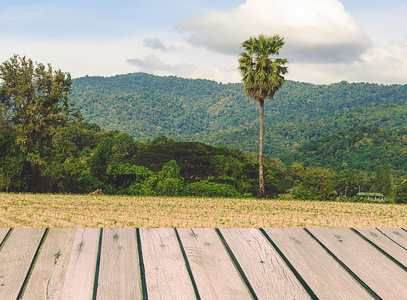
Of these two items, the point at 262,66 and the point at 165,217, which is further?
the point at 262,66

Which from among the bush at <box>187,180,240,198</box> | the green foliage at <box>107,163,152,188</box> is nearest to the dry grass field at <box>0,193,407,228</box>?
the bush at <box>187,180,240,198</box>

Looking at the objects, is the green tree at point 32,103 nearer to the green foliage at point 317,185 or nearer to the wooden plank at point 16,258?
the wooden plank at point 16,258

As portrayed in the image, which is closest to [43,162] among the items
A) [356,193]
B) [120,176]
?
[120,176]

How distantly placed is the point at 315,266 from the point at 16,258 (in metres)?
3.23

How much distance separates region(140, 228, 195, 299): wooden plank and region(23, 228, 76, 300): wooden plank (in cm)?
83

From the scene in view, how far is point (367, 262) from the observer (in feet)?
15.7

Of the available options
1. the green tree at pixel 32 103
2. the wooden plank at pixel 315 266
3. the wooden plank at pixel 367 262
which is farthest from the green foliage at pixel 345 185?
the wooden plank at pixel 315 266

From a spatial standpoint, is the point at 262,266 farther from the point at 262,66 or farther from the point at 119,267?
the point at 262,66

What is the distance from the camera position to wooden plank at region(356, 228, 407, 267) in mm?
5045

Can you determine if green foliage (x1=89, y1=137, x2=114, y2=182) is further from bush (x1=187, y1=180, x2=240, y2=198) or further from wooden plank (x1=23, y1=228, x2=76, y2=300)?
wooden plank (x1=23, y1=228, x2=76, y2=300)

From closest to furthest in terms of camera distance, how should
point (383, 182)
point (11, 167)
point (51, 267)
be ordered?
point (51, 267) → point (11, 167) → point (383, 182)

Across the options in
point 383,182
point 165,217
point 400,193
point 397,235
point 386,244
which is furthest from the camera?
point 383,182

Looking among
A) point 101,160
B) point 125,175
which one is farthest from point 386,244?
point 125,175

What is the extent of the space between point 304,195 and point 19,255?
32.8m
